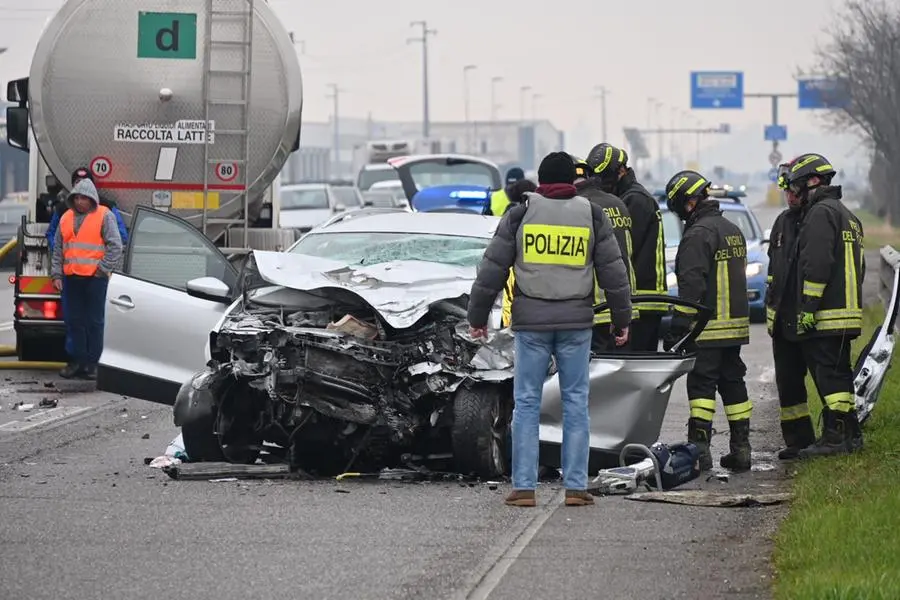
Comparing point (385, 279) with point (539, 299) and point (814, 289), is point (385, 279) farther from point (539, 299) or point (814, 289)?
point (814, 289)

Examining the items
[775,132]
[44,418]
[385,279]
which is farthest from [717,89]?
[385,279]

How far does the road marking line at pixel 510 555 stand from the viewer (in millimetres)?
6668

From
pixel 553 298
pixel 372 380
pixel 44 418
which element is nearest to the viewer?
pixel 553 298

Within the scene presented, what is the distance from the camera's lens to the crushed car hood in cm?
947

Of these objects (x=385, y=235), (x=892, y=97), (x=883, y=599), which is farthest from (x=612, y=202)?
(x=892, y=97)

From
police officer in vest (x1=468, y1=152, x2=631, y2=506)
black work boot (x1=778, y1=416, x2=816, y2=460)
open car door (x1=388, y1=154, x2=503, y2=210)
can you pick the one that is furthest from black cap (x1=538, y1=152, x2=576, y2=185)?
open car door (x1=388, y1=154, x2=503, y2=210)

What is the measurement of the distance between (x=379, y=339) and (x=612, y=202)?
1955mm

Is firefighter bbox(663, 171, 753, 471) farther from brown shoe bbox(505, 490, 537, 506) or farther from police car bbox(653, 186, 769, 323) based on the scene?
police car bbox(653, 186, 769, 323)

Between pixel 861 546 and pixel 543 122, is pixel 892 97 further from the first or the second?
pixel 543 122

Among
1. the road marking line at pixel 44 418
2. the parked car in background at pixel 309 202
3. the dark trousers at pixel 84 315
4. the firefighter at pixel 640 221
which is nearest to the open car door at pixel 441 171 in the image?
the parked car in background at pixel 309 202

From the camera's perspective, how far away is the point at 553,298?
8.70m

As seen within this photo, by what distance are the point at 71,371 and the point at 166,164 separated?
1986mm

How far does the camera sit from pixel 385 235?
11.5m

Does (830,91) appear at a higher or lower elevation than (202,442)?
higher
